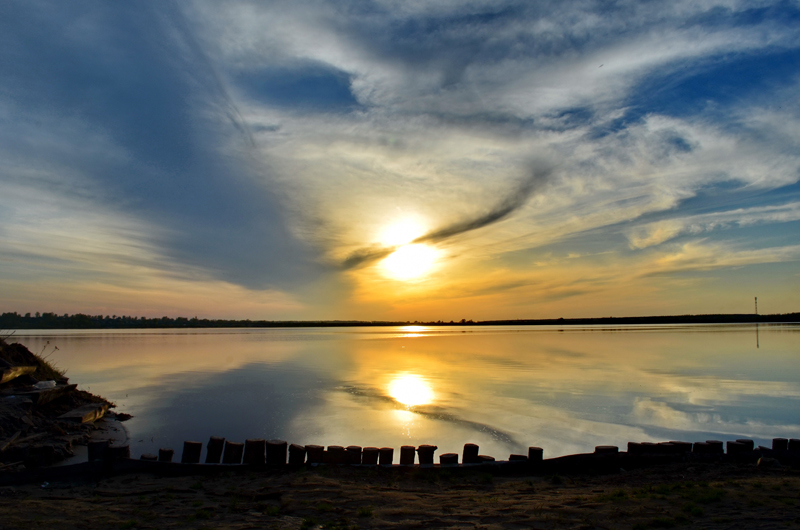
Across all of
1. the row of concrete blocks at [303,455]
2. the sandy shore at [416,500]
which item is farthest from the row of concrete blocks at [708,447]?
the row of concrete blocks at [303,455]

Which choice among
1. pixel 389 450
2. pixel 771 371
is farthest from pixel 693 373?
pixel 389 450

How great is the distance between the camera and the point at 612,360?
35.8 meters

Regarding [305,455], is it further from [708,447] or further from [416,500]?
[708,447]

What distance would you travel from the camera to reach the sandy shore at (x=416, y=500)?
6148 mm

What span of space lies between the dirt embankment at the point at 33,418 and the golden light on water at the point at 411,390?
11499mm

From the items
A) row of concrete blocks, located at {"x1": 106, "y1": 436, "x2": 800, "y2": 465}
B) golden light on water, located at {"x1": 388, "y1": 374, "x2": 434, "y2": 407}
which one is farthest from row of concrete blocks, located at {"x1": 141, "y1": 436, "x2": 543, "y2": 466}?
golden light on water, located at {"x1": 388, "y1": 374, "x2": 434, "y2": 407}

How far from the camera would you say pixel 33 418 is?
12.4 m

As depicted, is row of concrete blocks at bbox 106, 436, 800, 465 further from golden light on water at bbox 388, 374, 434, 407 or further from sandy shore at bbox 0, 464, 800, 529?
golden light on water at bbox 388, 374, 434, 407

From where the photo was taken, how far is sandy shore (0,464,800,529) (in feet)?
20.2

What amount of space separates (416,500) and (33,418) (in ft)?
36.8

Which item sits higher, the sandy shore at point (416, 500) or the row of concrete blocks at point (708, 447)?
the row of concrete blocks at point (708, 447)

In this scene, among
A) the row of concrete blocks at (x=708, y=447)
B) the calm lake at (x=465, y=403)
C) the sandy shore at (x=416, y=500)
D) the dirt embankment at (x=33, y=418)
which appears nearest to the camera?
the sandy shore at (x=416, y=500)

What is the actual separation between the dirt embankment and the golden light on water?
37.7 ft

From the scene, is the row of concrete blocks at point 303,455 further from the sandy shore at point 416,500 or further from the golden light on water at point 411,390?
the golden light on water at point 411,390
